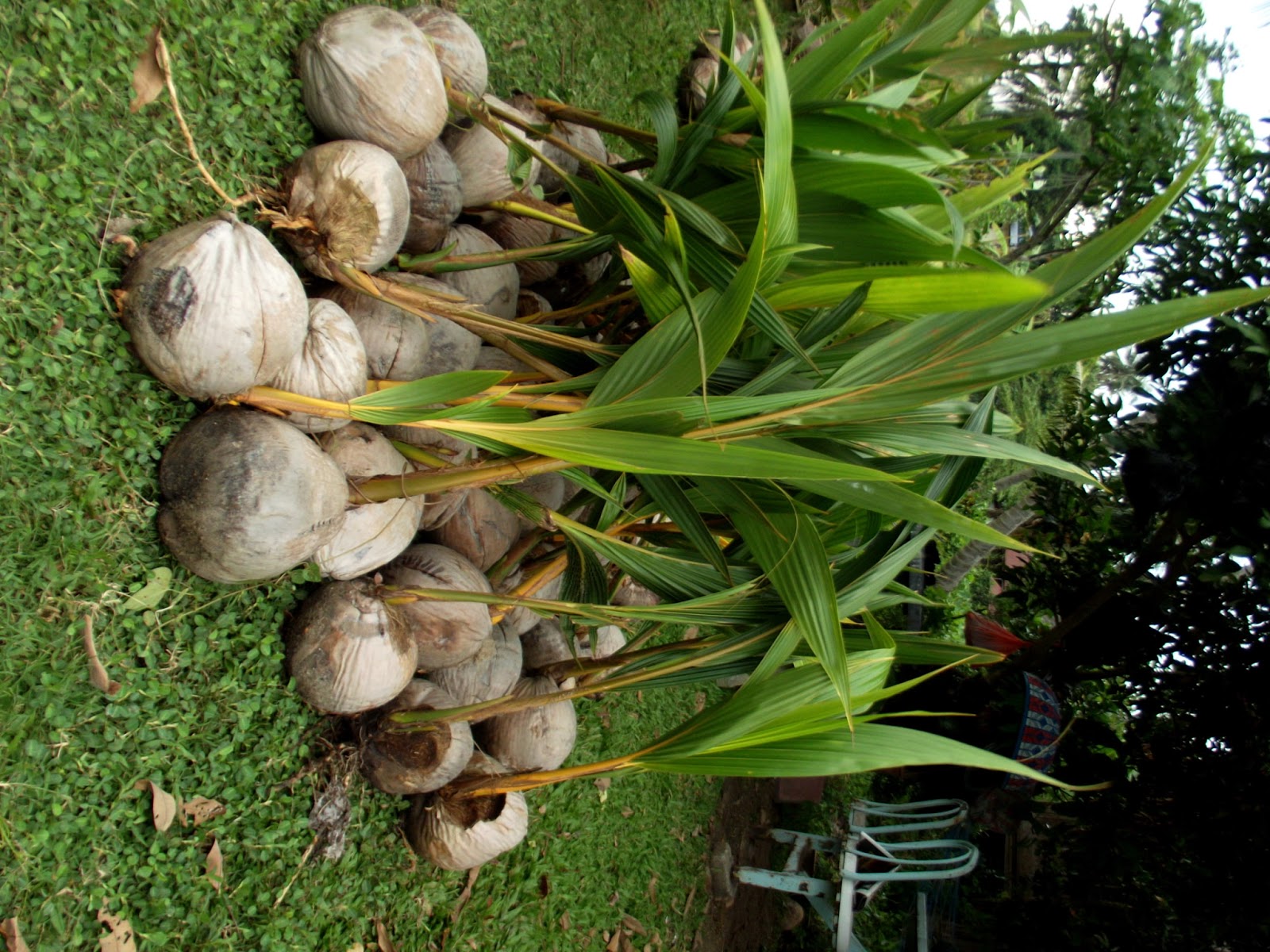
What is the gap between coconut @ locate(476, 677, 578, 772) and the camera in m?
2.05

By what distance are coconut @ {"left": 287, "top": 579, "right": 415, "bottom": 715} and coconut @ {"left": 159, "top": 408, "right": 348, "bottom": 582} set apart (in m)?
0.20

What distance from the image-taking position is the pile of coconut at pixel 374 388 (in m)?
1.30

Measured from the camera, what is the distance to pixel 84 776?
131 centimetres

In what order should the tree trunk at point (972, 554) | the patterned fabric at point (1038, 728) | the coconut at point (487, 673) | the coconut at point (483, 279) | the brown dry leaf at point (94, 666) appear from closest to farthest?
the brown dry leaf at point (94, 666) < the coconut at point (483, 279) < the coconut at point (487, 673) < the patterned fabric at point (1038, 728) < the tree trunk at point (972, 554)

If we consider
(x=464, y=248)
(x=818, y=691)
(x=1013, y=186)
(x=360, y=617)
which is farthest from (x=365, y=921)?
(x=1013, y=186)

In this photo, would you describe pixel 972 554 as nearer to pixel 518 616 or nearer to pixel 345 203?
pixel 518 616

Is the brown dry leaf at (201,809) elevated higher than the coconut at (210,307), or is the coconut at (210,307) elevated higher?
the coconut at (210,307)

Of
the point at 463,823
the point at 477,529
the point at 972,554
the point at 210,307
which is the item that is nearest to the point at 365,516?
the point at 477,529

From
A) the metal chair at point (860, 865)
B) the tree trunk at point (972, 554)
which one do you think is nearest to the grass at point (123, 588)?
the metal chair at point (860, 865)

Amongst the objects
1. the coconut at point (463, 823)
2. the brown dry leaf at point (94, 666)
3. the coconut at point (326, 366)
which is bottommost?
the coconut at point (463, 823)

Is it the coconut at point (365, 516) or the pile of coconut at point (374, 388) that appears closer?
the pile of coconut at point (374, 388)

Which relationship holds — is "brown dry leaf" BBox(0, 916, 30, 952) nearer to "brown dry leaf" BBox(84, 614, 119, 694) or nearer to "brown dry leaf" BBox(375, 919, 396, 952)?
"brown dry leaf" BBox(84, 614, 119, 694)

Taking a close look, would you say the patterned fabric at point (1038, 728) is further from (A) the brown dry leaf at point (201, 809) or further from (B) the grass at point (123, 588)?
(A) the brown dry leaf at point (201, 809)

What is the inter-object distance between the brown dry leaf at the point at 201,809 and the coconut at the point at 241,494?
0.41m
